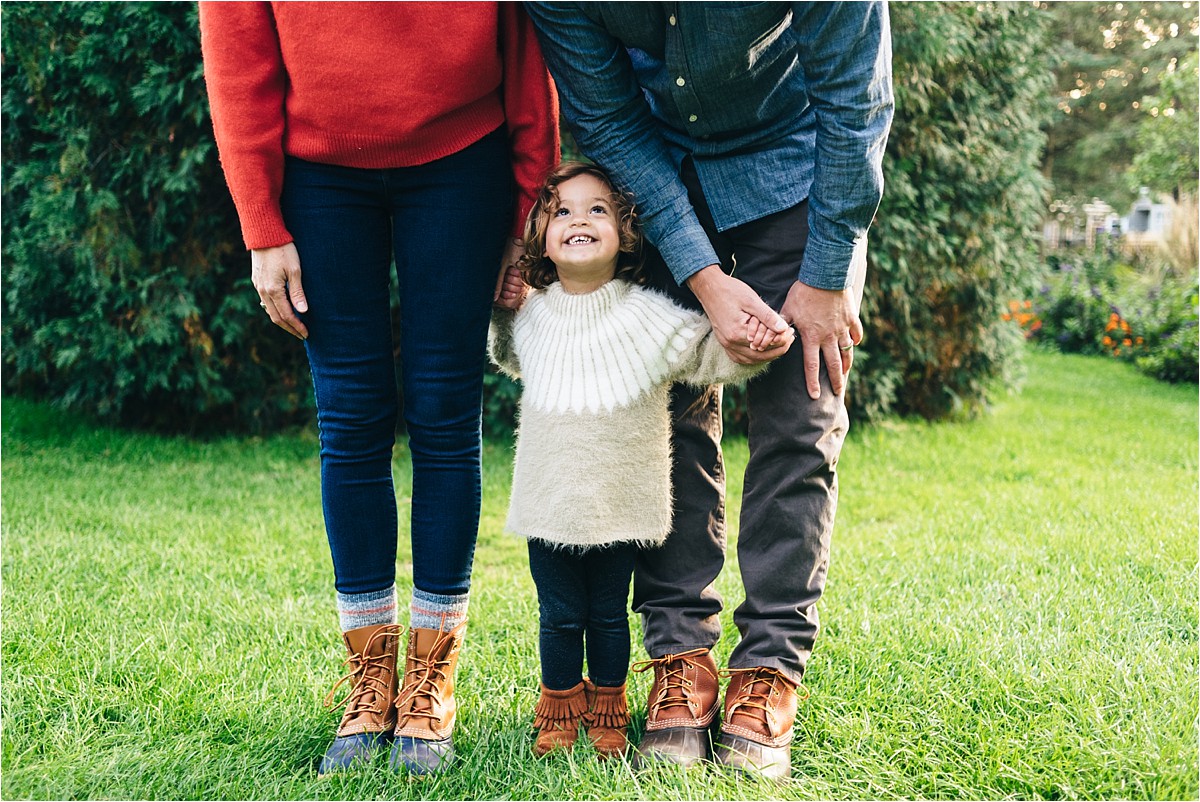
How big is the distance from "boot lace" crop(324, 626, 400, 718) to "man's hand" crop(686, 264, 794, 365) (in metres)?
0.89

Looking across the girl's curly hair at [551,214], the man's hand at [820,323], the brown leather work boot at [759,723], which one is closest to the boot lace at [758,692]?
the brown leather work boot at [759,723]

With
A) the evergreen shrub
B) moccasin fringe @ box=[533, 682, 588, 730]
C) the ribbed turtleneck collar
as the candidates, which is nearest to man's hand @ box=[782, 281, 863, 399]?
the ribbed turtleneck collar

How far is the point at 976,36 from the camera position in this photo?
5.32 m

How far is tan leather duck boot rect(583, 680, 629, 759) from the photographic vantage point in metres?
1.91

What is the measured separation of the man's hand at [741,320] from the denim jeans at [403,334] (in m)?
0.43

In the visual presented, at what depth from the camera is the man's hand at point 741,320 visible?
1.73 meters

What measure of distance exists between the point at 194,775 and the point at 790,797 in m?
1.10

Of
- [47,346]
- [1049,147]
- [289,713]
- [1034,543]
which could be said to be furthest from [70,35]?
[1049,147]

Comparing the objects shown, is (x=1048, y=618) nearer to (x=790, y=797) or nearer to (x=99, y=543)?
(x=790, y=797)

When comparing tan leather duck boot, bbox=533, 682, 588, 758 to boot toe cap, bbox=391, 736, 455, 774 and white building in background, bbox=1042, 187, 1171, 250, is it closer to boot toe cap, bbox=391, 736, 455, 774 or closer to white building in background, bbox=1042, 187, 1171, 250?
boot toe cap, bbox=391, 736, 455, 774

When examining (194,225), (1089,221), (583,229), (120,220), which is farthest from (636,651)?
(1089,221)

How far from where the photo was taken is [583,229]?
6.01 ft

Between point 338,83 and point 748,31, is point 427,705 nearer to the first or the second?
point 338,83

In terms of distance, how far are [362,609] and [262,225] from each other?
0.77 metres
